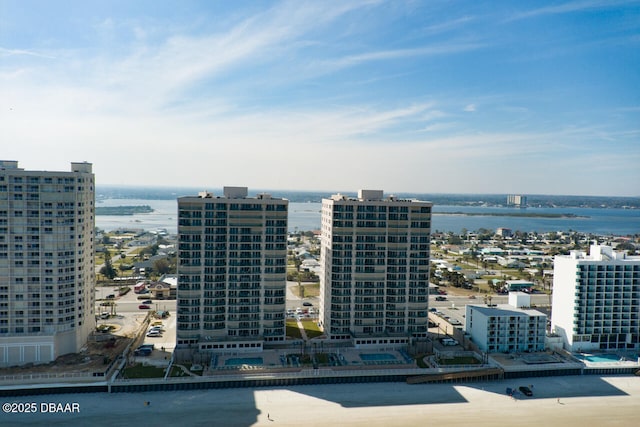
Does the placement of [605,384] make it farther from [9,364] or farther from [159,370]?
[9,364]

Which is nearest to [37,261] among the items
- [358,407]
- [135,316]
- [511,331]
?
[135,316]

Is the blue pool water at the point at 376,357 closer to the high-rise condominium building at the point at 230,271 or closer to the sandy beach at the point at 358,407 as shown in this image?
the sandy beach at the point at 358,407

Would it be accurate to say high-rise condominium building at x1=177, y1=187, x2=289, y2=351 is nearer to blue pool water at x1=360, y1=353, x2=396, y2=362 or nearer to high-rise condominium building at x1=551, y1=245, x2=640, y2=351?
blue pool water at x1=360, y1=353, x2=396, y2=362

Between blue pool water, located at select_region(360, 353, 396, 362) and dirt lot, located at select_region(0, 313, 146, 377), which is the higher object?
dirt lot, located at select_region(0, 313, 146, 377)

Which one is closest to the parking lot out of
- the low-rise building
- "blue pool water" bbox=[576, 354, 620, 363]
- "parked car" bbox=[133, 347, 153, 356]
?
"parked car" bbox=[133, 347, 153, 356]

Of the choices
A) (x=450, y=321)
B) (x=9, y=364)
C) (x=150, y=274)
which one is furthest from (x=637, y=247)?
(x=9, y=364)
